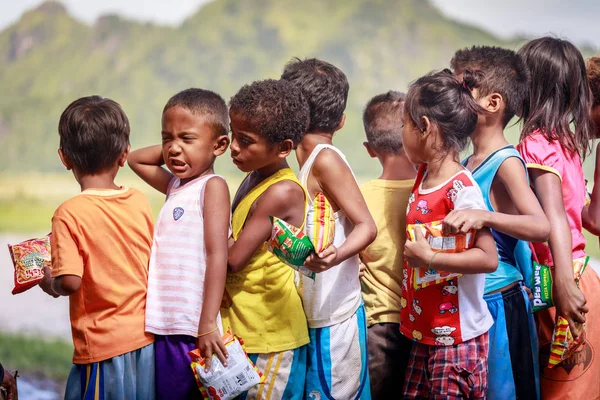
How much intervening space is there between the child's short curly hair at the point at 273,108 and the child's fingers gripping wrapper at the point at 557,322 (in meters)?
0.93

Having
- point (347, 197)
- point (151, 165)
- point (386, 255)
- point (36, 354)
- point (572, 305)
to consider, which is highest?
point (151, 165)

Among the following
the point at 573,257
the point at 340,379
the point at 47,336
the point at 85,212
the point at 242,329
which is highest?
the point at 85,212

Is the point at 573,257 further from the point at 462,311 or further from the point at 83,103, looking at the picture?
the point at 83,103

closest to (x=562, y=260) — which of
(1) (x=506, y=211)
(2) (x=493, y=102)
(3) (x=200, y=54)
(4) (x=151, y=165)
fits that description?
(1) (x=506, y=211)

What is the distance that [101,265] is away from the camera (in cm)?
198

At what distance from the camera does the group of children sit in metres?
1.96

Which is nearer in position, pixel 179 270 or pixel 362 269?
pixel 179 270

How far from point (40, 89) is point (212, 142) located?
457 cm

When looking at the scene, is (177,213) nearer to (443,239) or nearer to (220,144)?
(220,144)

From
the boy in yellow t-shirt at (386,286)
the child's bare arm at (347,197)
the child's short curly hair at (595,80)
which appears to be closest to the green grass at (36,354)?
the boy in yellow t-shirt at (386,286)

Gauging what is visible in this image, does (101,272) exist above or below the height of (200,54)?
below

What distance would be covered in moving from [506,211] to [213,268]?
953 mm

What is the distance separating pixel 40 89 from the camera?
6078mm

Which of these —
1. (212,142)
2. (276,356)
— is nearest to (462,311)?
(276,356)
